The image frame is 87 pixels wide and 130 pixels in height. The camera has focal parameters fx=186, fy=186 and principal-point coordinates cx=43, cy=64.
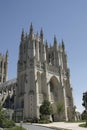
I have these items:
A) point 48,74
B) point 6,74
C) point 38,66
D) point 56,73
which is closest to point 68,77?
point 56,73

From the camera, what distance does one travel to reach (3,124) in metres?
32.2

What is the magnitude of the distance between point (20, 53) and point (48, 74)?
1531 cm

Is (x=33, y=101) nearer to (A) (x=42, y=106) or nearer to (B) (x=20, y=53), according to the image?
(A) (x=42, y=106)

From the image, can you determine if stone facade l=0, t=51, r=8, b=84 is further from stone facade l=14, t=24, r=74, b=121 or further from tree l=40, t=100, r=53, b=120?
tree l=40, t=100, r=53, b=120

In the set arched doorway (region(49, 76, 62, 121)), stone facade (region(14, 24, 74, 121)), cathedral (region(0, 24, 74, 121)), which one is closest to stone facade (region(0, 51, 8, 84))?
cathedral (region(0, 24, 74, 121))

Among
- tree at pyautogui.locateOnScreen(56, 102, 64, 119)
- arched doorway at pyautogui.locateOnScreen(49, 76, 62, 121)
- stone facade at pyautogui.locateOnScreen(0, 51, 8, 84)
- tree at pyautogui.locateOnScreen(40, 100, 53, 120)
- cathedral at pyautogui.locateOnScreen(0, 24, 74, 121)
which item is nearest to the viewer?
tree at pyautogui.locateOnScreen(40, 100, 53, 120)

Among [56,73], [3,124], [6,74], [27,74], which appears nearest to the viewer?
[3,124]

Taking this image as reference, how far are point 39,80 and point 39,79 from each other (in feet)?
1.23

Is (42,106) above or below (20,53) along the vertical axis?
below

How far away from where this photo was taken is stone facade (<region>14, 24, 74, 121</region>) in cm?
6125

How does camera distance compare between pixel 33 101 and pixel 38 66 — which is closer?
pixel 33 101

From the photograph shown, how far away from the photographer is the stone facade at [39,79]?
6125cm

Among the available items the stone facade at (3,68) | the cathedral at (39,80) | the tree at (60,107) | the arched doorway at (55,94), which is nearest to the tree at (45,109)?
the cathedral at (39,80)

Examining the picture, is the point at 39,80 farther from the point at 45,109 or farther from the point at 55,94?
the point at 45,109
